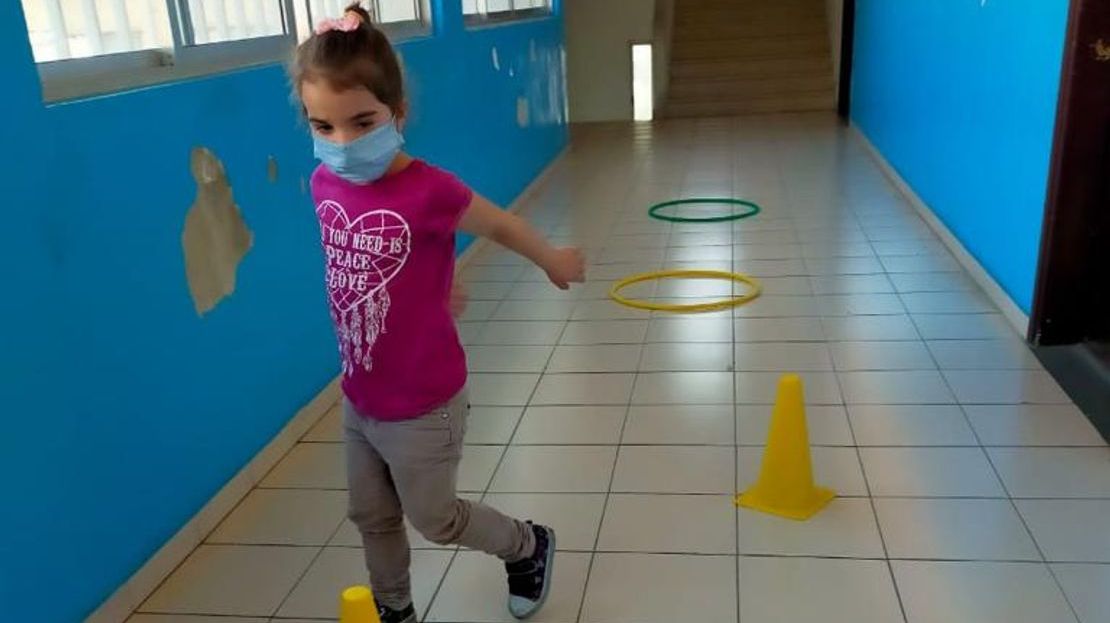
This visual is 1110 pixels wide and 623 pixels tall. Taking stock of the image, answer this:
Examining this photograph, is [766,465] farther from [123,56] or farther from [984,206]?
[984,206]

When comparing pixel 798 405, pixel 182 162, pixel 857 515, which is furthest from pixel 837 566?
pixel 182 162

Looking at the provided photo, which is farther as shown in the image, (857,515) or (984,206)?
(984,206)

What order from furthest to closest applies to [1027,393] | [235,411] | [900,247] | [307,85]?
1. [900,247]
2. [1027,393]
3. [235,411]
4. [307,85]

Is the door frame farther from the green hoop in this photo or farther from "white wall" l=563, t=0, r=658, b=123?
"white wall" l=563, t=0, r=658, b=123

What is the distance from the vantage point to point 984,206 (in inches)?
153

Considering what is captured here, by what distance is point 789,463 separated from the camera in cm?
227

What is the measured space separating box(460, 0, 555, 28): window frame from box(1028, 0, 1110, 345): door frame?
320cm

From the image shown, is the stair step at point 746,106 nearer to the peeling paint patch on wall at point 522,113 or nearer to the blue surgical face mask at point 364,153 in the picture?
the peeling paint patch on wall at point 522,113

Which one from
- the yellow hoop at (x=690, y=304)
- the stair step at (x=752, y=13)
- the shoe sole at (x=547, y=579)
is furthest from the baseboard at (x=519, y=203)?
the stair step at (x=752, y=13)

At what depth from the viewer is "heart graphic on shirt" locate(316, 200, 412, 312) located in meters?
1.56

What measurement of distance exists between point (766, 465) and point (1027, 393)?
41.4 inches

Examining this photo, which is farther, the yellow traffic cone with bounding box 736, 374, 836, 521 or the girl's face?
the yellow traffic cone with bounding box 736, 374, 836, 521

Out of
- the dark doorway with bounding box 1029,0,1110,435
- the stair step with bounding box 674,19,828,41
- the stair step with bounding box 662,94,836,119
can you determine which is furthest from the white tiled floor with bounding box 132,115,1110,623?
the stair step with bounding box 674,19,828,41

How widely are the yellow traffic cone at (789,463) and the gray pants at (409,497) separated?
68 centimetres
